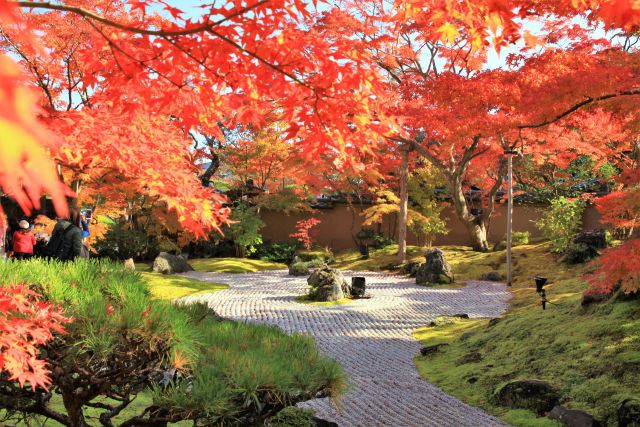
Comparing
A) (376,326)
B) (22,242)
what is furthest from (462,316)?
(22,242)

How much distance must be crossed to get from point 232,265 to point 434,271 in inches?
279

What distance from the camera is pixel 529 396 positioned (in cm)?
497

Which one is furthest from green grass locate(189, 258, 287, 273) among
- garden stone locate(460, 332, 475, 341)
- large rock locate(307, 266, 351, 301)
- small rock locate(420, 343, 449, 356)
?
small rock locate(420, 343, 449, 356)

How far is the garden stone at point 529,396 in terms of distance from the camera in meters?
4.86

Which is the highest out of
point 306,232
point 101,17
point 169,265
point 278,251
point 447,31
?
point 447,31

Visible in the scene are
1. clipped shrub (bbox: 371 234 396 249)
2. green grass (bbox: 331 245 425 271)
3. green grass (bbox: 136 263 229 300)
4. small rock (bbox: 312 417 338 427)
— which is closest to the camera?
small rock (bbox: 312 417 338 427)

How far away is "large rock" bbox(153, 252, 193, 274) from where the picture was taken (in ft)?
52.2

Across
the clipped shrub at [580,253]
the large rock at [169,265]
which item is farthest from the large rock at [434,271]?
the large rock at [169,265]

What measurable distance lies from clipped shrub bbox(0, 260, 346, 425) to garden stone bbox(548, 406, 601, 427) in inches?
89.1

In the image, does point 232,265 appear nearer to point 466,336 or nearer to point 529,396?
point 466,336

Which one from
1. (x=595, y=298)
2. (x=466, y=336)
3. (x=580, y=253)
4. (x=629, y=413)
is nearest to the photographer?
(x=629, y=413)

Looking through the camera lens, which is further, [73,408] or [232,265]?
[232,265]

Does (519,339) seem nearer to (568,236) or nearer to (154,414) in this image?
(154,414)

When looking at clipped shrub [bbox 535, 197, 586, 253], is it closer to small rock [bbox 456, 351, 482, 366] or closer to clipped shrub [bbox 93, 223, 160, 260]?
small rock [bbox 456, 351, 482, 366]
